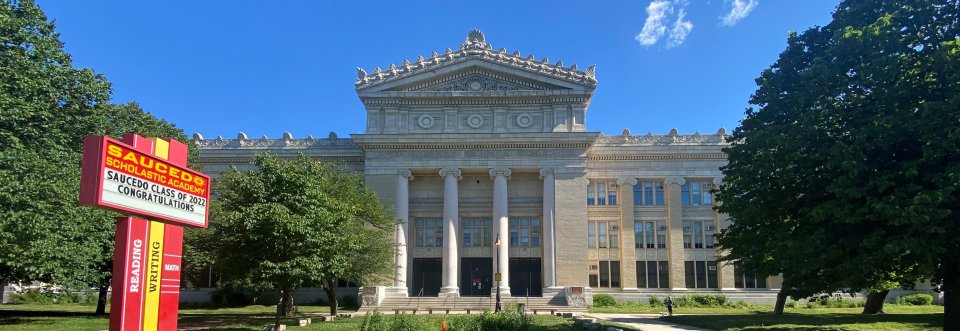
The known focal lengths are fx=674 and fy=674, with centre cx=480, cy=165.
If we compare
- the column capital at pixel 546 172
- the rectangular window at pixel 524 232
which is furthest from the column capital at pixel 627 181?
the rectangular window at pixel 524 232

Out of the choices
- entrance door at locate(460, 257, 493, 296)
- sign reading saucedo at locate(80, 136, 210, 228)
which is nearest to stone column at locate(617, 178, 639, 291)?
entrance door at locate(460, 257, 493, 296)

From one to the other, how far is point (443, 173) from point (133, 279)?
3533cm

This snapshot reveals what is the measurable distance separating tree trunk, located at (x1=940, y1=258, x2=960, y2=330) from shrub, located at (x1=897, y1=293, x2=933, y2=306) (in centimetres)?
3405

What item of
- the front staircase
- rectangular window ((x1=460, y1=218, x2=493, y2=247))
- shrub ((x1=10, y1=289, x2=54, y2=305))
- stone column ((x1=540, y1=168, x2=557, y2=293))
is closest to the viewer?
the front staircase

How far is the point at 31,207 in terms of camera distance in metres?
22.1

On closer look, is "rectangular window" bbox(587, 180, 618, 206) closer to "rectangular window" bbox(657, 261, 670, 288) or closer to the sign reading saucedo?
"rectangular window" bbox(657, 261, 670, 288)

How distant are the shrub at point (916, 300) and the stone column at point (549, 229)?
25467 mm

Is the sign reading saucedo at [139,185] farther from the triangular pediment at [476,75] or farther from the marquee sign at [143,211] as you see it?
the triangular pediment at [476,75]

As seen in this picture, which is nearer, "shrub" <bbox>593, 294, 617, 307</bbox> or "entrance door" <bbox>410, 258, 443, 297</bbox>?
"shrub" <bbox>593, 294, 617, 307</bbox>

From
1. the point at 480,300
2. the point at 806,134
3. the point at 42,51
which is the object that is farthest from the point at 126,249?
the point at 480,300

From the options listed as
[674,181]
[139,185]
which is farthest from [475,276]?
[139,185]

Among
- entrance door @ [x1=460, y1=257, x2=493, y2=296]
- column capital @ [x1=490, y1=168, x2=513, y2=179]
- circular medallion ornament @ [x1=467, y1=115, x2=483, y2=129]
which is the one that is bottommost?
entrance door @ [x1=460, y1=257, x2=493, y2=296]

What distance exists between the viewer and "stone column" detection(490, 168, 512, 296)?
4734 centimetres

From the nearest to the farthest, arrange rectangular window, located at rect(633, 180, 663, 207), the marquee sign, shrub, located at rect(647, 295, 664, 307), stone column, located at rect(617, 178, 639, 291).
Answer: the marquee sign, shrub, located at rect(647, 295, 664, 307), stone column, located at rect(617, 178, 639, 291), rectangular window, located at rect(633, 180, 663, 207)
